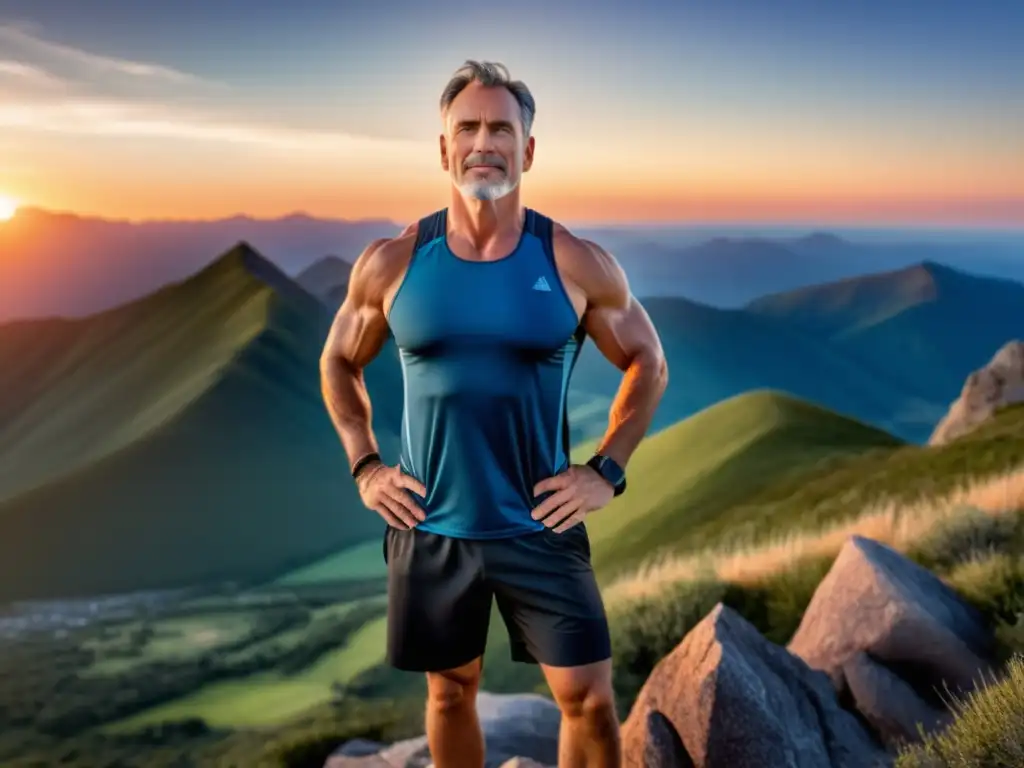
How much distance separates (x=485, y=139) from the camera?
111 inches

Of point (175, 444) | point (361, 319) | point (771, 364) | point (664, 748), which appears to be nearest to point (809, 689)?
point (664, 748)

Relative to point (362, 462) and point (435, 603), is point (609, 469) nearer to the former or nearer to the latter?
point (435, 603)

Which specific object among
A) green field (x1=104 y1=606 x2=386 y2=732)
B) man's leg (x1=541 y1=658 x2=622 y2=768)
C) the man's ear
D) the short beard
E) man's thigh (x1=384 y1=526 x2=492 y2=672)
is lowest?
green field (x1=104 y1=606 x2=386 y2=732)

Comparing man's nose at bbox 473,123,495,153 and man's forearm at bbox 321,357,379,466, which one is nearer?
man's nose at bbox 473,123,495,153

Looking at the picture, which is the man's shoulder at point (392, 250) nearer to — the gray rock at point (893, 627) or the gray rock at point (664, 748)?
the gray rock at point (664, 748)

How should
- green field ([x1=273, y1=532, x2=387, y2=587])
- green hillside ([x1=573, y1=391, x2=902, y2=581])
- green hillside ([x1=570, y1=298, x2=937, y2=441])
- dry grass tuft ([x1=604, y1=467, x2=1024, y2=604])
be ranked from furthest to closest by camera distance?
green hillside ([x1=570, y1=298, x2=937, y2=441])
green field ([x1=273, y1=532, x2=387, y2=587])
green hillside ([x1=573, y1=391, x2=902, y2=581])
dry grass tuft ([x1=604, y1=467, x2=1024, y2=604])

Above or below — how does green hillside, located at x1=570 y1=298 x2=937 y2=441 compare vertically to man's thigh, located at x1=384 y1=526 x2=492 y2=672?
below

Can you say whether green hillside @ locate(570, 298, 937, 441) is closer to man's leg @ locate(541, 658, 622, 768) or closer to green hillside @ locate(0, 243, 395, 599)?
green hillside @ locate(0, 243, 395, 599)

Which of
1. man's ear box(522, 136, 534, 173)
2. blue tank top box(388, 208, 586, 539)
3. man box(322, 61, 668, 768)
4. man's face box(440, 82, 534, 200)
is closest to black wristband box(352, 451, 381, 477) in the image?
man box(322, 61, 668, 768)

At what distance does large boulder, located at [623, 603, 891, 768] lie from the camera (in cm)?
384

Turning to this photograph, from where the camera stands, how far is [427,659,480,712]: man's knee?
125 inches

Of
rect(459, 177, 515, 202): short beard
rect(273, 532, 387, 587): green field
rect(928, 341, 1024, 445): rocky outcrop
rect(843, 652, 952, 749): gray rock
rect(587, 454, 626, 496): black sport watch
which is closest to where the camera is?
rect(459, 177, 515, 202): short beard

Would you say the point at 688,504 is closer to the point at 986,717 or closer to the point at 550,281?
the point at 986,717

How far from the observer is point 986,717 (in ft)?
10.7
